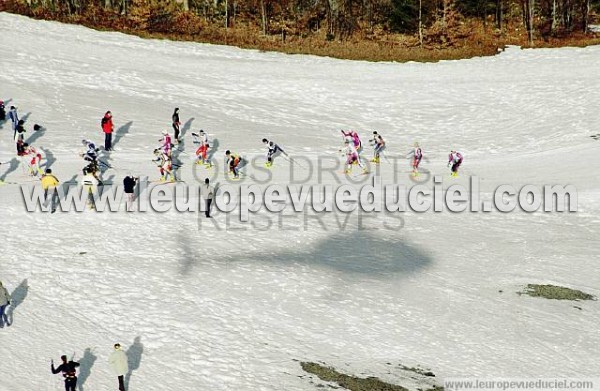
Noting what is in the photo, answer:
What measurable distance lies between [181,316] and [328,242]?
739cm

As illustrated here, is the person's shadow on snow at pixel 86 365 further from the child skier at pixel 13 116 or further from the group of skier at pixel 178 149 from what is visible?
the child skier at pixel 13 116

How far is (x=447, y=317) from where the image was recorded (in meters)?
17.5

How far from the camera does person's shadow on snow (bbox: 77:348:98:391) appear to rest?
13.1 meters

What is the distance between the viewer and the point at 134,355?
A: 1425cm

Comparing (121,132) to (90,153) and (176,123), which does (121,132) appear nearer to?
(176,123)

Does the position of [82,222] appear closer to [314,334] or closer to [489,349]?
[314,334]

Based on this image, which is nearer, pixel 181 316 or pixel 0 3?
pixel 181 316

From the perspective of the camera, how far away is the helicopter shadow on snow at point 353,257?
19953 mm

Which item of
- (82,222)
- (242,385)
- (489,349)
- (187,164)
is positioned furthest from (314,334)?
(187,164)

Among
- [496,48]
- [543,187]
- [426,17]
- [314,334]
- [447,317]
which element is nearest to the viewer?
[314,334]

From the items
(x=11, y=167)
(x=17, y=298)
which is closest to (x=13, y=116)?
(x=11, y=167)

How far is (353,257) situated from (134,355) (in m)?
8.88

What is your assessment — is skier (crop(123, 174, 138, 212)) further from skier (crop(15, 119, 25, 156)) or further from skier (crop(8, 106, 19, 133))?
skier (crop(8, 106, 19, 133))

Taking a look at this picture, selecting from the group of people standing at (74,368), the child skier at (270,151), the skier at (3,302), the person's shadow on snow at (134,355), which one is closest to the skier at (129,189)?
the child skier at (270,151)
